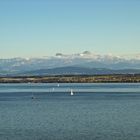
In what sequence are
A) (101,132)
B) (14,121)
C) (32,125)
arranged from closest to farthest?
(101,132) → (32,125) → (14,121)

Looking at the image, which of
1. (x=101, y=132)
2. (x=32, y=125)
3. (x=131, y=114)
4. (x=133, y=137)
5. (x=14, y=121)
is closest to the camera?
(x=133, y=137)

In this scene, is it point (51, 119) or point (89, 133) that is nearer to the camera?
point (89, 133)

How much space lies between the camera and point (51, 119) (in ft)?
180

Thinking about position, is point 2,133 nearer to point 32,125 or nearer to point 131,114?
point 32,125

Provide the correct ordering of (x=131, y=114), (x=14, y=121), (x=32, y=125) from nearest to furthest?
(x=32, y=125) → (x=14, y=121) → (x=131, y=114)

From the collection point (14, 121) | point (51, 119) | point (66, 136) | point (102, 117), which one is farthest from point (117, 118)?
point (66, 136)

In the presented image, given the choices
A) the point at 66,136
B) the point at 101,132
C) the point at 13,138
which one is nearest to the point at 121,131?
the point at 101,132

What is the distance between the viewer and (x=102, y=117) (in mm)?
55594

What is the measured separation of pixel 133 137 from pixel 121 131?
10.8 ft

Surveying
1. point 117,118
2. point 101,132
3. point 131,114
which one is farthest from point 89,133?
point 131,114

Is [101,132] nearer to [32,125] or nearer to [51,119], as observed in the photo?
[32,125]

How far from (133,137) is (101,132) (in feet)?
11.8

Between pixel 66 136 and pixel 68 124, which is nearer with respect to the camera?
pixel 66 136

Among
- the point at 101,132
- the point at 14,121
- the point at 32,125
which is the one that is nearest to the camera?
the point at 101,132
